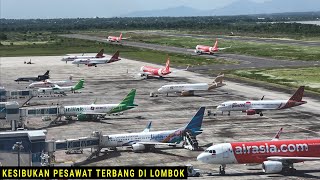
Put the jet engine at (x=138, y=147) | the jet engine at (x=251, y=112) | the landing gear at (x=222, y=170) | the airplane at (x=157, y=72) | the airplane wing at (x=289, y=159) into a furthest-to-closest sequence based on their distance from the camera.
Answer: the airplane at (x=157, y=72) → the jet engine at (x=251, y=112) → the jet engine at (x=138, y=147) → the landing gear at (x=222, y=170) → the airplane wing at (x=289, y=159)

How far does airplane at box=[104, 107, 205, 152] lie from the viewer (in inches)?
3123

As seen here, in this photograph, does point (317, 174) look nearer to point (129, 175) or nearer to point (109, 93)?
point (129, 175)

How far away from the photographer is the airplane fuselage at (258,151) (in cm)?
6719

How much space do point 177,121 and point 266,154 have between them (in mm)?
37737

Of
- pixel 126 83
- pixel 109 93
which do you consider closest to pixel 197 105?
pixel 109 93

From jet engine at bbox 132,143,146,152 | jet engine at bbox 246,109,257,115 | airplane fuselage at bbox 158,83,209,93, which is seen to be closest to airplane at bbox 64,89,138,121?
jet engine at bbox 246,109,257,115

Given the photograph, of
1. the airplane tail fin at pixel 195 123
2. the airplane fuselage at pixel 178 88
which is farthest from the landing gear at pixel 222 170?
the airplane fuselage at pixel 178 88

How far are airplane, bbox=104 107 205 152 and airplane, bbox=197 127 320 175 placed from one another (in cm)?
1202

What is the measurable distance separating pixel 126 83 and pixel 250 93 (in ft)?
127

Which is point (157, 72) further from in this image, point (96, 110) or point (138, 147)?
point (138, 147)

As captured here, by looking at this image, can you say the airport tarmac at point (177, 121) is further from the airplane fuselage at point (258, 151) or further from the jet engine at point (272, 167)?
the airplane fuselage at point (258, 151)

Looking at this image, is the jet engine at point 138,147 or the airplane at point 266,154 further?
the jet engine at point 138,147

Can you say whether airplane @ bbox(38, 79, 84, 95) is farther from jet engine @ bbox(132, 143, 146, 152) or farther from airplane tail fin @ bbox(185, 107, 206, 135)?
airplane tail fin @ bbox(185, 107, 206, 135)

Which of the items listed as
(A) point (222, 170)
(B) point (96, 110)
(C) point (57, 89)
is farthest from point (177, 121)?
(C) point (57, 89)
